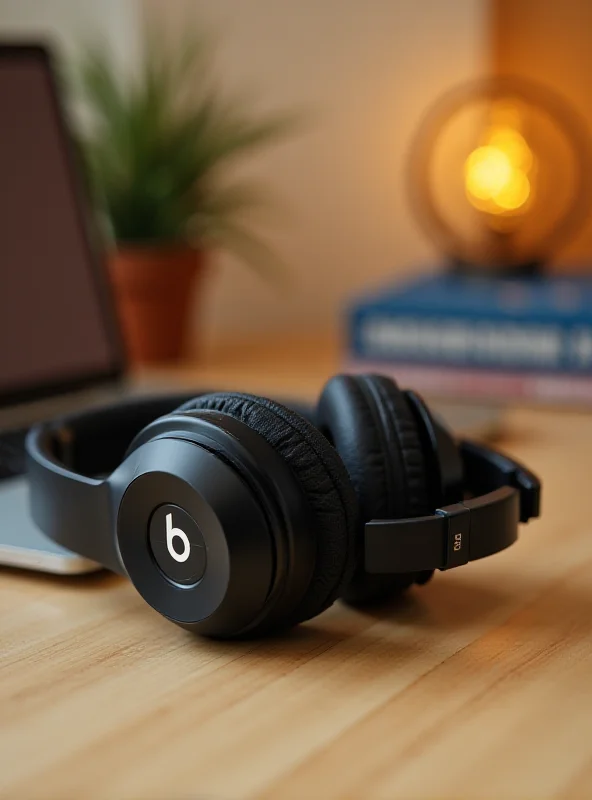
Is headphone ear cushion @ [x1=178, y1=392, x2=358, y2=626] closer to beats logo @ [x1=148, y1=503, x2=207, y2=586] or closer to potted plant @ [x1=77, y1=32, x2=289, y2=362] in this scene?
beats logo @ [x1=148, y1=503, x2=207, y2=586]

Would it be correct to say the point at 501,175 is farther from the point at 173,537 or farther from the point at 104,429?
the point at 173,537

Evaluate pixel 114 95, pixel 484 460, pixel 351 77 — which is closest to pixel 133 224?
pixel 114 95

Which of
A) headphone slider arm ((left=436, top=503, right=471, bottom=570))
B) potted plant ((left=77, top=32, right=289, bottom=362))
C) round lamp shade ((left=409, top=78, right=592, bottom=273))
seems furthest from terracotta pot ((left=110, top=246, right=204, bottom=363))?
headphone slider arm ((left=436, top=503, right=471, bottom=570))

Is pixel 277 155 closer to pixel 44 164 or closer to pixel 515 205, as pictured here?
pixel 515 205

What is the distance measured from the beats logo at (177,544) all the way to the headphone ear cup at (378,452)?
0.08 metres

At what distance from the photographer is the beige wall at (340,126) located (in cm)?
161

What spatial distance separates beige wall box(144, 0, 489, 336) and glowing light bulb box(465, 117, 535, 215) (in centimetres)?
27

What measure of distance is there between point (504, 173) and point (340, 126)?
31cm

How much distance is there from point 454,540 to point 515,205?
102 cm

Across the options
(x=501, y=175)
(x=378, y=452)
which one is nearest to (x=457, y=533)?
(x=378, y=452)

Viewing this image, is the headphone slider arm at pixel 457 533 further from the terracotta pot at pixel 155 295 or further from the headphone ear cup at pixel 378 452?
the terracotta pot at pixel 155 295

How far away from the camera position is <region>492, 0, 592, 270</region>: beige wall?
Answer: 1744 millimetres

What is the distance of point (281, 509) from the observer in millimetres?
500

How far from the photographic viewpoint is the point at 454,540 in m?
0.53
